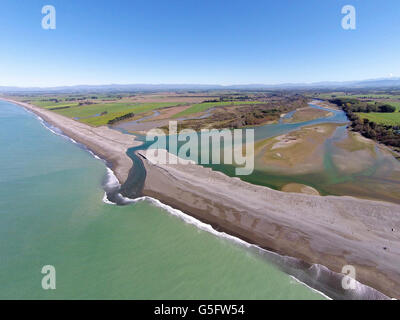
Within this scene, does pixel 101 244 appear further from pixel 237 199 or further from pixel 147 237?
pixel 237 199

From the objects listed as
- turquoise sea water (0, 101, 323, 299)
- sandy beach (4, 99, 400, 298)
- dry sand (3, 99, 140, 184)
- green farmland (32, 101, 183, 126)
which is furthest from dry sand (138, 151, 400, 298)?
green farmland (32, 101, 183, 126)

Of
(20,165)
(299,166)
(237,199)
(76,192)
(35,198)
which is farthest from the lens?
(20,165)

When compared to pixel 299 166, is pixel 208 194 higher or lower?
lower

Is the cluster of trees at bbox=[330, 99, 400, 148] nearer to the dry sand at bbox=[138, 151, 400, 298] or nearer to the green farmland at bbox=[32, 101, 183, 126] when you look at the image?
the dry sand at bbox=[138, 151, 400, 298]

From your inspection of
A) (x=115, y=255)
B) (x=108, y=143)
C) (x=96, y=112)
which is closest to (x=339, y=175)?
(x=115, y=255)

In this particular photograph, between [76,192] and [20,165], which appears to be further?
[20,165]

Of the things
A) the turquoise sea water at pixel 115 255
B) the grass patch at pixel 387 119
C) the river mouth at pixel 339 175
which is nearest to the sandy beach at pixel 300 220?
the river mouth at pixel 339 175
